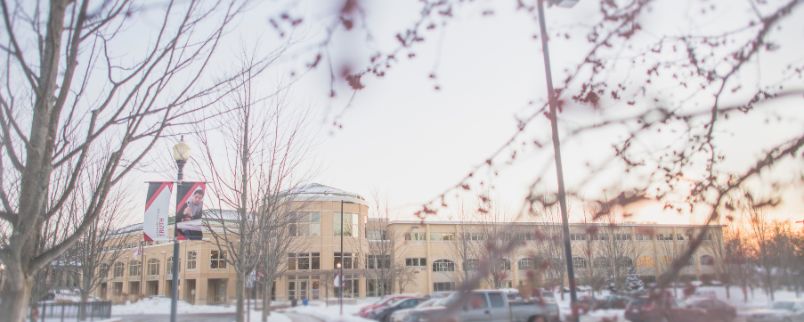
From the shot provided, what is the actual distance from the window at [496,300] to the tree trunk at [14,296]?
43.7 feet

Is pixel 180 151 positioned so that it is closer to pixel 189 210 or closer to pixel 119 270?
pixel 189 210

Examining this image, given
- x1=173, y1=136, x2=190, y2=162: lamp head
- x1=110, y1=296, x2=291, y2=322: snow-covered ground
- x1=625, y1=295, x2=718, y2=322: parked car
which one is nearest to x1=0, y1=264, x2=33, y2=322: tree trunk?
x1=625, y1=295, x2=718, y2=322: parked car

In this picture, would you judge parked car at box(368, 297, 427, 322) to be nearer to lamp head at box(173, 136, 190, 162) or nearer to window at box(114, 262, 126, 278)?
lamp head at box(173, 136, 190, 162)

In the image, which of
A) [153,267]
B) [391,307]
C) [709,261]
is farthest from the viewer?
[153,267]

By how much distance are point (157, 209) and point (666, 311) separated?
37.5 feet

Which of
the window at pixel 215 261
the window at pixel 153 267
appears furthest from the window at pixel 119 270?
the window at pixel 215 261

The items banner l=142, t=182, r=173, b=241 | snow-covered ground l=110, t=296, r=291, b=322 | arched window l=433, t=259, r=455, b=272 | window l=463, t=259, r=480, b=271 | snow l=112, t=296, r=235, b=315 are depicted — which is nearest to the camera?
banner l=142, t=182, r=173, b=241

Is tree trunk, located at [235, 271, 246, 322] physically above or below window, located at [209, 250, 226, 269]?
below

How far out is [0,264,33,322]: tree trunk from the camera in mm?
4324

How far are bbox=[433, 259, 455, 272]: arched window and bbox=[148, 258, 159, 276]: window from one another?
3220cm

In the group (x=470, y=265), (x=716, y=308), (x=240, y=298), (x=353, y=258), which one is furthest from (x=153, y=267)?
(x=716, y=308)

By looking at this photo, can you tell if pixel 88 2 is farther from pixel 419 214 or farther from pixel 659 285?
pixel 659 285

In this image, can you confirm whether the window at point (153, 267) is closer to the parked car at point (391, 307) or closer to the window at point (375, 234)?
the window at point (375, 234)

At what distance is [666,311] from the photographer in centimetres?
288
